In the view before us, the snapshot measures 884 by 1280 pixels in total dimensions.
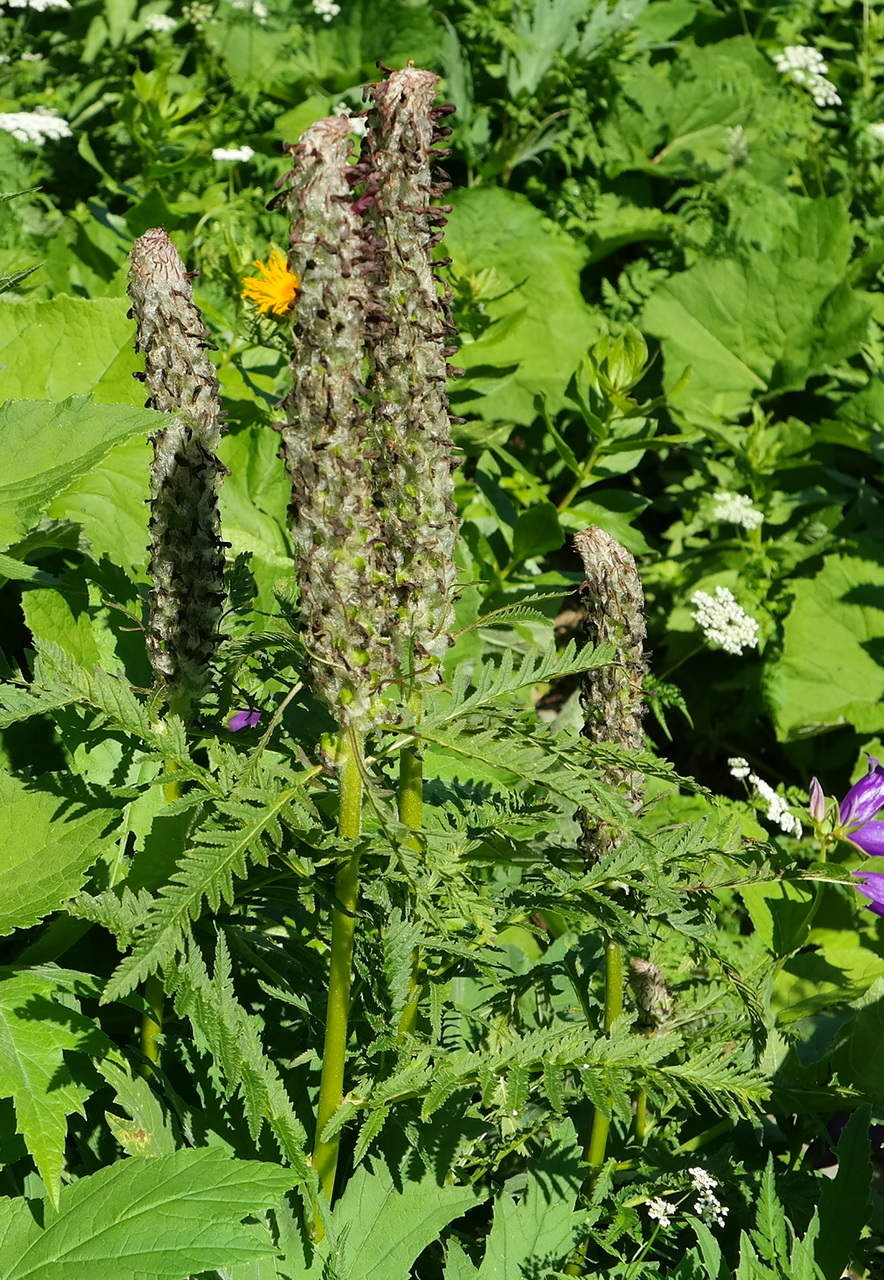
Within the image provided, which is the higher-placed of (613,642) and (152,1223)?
(613,642)

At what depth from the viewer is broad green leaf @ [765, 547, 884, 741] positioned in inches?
142

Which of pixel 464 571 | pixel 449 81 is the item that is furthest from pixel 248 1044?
pixel 449 81

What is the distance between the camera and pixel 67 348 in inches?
105

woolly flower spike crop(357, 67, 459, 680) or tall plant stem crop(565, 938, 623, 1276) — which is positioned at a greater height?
woolly flower spike crop(357, 67, 459, 680)

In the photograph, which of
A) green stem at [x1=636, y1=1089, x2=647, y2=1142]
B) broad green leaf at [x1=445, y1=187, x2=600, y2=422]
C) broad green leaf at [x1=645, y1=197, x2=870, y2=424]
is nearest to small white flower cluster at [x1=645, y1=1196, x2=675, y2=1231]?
green stem at [x1=636, y1=1089, x2=647, y2=1142]

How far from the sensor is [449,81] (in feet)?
14.8

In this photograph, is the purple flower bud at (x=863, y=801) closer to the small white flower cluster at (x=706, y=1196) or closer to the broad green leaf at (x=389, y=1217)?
the small white flower cluster at (x=706, y=1196)

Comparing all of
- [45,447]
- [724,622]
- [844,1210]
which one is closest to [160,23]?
[724,622]

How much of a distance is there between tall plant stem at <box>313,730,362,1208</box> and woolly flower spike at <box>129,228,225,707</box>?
286 mm

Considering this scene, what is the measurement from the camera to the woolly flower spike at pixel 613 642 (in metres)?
1.68

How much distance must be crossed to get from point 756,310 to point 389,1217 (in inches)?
138

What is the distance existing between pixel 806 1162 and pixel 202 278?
2719mm

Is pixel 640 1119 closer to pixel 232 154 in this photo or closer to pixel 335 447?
pixel 335 447

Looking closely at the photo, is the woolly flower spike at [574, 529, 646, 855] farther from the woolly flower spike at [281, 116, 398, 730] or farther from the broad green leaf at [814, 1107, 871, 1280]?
the broad green leaf at [814, 1107, 871, 1280]
